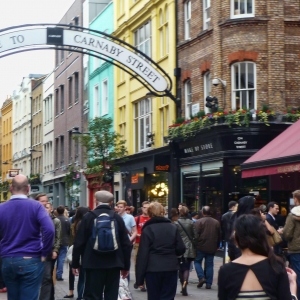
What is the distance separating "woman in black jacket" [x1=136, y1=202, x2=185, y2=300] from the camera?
10648mm

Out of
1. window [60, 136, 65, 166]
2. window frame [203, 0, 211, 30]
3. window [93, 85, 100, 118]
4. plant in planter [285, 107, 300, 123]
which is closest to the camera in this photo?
plant in planter [285, 107, 300, 123]

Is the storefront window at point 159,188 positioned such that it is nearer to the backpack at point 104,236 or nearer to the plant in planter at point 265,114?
the plant in planter at point 265,114

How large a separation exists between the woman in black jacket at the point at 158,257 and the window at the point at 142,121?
2335 centimetres

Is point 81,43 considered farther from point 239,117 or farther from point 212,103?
point 239,117

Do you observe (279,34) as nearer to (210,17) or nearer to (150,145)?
(210,17)

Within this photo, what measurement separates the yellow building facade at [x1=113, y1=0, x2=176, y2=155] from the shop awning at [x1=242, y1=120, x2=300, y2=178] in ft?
30.9

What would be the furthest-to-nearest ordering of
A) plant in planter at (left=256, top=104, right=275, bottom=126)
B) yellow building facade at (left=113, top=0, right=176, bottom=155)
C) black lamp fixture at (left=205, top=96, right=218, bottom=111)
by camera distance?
yellow building facade at (left=113, top=0, right=176, bottom=155) < black lamp fixture at (left=205, top=96, right=218, bottom=111) < plant in planter at (left=256, top=104, right=275, bottom=126)

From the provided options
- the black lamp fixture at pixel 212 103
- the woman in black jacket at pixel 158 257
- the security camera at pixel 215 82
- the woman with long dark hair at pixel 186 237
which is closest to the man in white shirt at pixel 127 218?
the woman with long dark hair at pixel 186 237

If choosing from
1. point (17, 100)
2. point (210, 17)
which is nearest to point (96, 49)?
point (210, 17)

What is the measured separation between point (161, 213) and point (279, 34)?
50.5 feet

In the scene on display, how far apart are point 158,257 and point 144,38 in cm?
2585

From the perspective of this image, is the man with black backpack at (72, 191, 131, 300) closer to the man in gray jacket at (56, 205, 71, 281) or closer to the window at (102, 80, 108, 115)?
the man in gray jacket at (56, 205, 71, 281)

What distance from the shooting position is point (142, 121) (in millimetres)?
35656

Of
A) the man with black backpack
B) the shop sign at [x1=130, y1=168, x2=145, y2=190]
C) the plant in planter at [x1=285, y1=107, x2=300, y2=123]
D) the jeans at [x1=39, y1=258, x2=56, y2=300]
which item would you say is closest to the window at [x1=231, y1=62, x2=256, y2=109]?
the plant in planter at [x1=285, y1=107, x2=300, y2=123]
